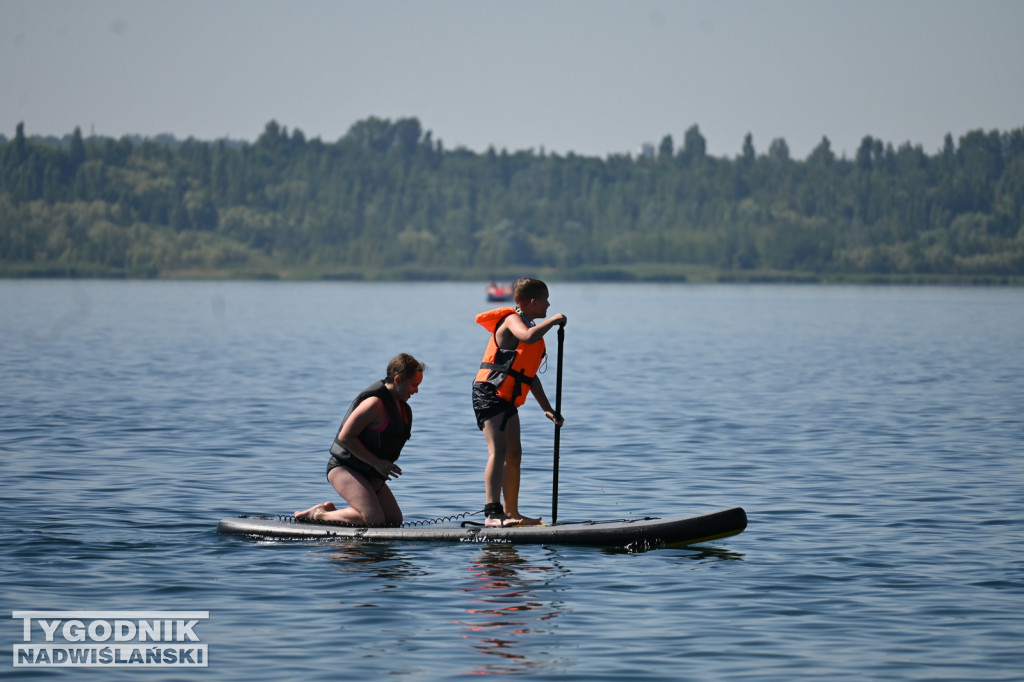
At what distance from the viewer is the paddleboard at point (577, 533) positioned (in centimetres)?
1336

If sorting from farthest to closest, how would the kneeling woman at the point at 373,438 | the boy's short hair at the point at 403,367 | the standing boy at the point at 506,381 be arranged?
the standing boy at the point at 506,381 < the kneeling woman at the point at 373,438 < the boy's short hair at the point at 403,367

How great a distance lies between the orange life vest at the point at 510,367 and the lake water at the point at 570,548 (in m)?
1.55

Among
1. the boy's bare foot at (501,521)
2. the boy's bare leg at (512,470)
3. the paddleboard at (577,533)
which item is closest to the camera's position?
the boy's bare leg at (512,470)

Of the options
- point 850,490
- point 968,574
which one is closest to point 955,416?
point 850,490

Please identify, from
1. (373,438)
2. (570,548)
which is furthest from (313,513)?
(570,548)

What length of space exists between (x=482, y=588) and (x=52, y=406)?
19114 millimetres

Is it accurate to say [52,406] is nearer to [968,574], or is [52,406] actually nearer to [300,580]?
[300,580]

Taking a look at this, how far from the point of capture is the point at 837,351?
181ft

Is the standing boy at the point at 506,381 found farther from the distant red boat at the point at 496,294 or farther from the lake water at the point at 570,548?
the distant red boat at the point at 496,294

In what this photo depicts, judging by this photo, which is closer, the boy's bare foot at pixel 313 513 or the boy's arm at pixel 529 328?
the boy's arm at pixel 529 328

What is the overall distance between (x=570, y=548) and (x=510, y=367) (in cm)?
187

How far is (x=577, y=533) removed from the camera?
1339cm

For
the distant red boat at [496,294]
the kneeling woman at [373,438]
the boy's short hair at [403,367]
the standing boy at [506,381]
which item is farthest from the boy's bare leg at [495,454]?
the distant red boat at [496,294]

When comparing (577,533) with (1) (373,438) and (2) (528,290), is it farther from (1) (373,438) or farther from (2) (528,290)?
(2) (528,290)
